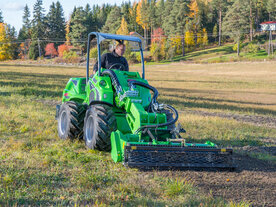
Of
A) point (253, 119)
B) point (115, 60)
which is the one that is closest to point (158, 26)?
point (253, 119)

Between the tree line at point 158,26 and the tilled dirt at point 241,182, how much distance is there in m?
83.0

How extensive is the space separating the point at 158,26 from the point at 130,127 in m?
113

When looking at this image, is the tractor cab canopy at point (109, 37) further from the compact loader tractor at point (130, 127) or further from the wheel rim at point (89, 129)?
the wheel rim at point (89, 129)

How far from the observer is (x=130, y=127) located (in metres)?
6.78

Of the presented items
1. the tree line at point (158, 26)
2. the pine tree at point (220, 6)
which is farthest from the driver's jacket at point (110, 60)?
the pine tree at point (220, 6)

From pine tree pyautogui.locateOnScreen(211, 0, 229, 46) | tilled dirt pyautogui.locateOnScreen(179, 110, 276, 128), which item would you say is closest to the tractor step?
tilled dirt pyautogui.locateOnScreen(179, 110, 276, 128)

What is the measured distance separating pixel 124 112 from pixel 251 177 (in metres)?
2.98

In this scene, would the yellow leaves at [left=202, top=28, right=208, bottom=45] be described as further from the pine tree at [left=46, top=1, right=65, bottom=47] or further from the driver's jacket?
the driver's jacket

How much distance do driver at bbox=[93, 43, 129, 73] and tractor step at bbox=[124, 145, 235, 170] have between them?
3095 millimetres

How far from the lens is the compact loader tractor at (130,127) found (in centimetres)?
577

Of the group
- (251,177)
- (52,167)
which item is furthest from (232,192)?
(52,167)

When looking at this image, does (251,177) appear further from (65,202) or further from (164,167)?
(65,202)

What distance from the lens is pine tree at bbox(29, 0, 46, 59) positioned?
307ft

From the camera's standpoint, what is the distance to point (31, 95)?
17328 millimetres
